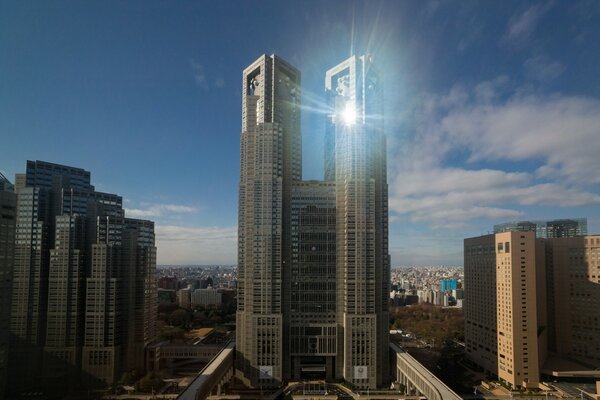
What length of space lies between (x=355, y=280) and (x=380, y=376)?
6920 mm

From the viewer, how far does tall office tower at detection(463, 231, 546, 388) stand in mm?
24984

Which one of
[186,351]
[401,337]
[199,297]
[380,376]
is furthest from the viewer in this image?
[199,297]

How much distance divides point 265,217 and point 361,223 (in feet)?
22.7

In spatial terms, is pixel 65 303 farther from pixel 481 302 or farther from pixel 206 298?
pixel 206 298

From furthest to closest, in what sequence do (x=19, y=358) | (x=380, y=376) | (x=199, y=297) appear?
1. (x=199, y=297)
2. (x=380, y=376)
3. (x=19, y=358)

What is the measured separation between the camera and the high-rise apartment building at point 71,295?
24750mm

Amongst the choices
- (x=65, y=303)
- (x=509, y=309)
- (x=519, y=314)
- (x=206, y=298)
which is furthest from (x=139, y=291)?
(x=206, y=298)

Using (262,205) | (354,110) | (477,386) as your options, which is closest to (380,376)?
(477,386)

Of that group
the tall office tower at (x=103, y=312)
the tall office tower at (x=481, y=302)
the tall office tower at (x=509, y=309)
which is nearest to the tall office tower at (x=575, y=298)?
the tall office tower at (x=509, y=309)

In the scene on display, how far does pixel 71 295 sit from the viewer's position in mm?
25781

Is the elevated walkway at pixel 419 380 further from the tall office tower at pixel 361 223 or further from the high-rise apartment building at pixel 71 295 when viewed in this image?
the high-rise apartment building at pixel 71 295

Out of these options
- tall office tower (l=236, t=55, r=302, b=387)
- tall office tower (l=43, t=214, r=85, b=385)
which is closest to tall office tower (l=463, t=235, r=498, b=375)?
tall office tower (l=236, t=55, r=302, b=387)

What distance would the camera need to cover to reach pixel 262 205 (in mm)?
26531

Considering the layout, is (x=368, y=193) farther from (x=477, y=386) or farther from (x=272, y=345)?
(x=477, y=386)
